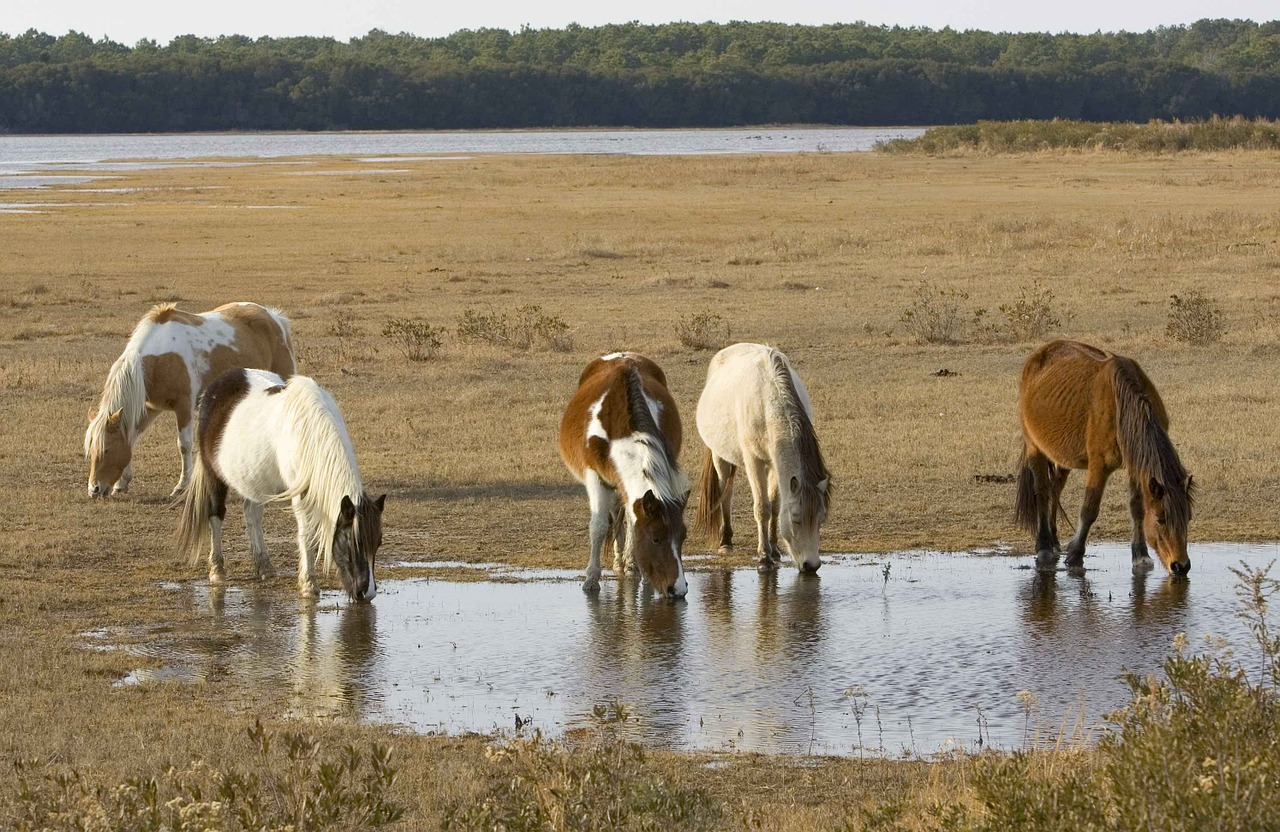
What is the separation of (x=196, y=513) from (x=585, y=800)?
215 inches

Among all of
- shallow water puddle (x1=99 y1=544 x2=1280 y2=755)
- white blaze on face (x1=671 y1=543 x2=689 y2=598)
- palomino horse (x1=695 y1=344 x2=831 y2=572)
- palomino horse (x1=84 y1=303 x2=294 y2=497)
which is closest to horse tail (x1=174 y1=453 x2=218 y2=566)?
shallow water puddle (x1=99 y1=544 x2=1280 y2=755)

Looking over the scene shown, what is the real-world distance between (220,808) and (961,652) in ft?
14.2

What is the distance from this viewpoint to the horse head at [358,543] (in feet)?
27.4

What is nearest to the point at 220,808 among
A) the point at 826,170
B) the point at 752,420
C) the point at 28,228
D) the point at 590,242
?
the point at 752,420

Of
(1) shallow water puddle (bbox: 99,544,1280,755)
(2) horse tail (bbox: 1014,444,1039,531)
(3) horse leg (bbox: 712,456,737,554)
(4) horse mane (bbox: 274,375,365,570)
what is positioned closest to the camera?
(1) shallow water puddle (bbox: 99,544,1280,755)

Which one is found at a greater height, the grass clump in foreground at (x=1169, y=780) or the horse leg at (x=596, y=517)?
the grass clump in foreground at (x=1169, y=780)

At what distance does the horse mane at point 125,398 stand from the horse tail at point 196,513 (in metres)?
2.43

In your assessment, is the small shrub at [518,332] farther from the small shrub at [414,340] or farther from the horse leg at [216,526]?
the horse leg at [216,526]

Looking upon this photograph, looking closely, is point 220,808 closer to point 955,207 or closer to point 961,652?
point 961,652

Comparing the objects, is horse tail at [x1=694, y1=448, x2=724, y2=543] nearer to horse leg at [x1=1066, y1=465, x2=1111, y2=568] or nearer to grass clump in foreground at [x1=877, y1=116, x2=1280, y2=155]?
horse leg at [x1=1066, y1=465, x2=1111, y2=568]

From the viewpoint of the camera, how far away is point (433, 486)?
12.2 meters

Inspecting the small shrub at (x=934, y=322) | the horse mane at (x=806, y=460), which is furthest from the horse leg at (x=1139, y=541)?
the small shrub at (x=934, y=322)

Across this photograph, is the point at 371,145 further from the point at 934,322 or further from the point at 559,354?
the point at 934,322

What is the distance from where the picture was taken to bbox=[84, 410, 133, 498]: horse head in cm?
1166
